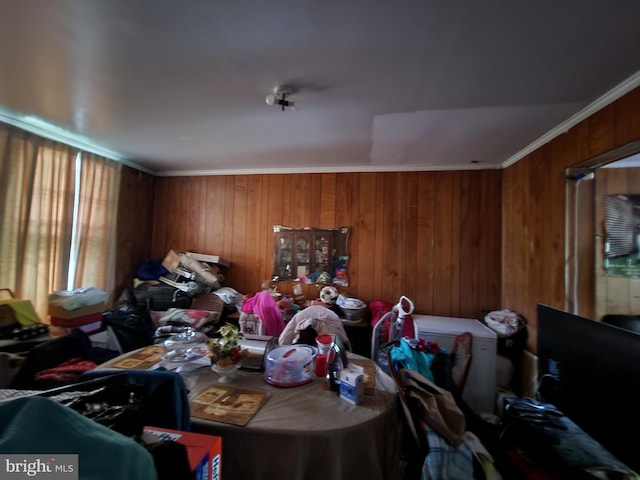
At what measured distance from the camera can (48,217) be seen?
228cm

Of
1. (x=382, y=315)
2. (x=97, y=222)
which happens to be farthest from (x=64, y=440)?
(x=97, y=222)

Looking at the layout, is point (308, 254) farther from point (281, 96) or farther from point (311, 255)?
point (281, 96)

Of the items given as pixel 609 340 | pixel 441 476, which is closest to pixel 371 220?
pixel 609 340

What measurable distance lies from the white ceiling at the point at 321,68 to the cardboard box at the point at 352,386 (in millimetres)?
1461

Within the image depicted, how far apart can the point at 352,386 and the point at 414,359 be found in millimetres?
704

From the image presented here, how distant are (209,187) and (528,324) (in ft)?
11.7

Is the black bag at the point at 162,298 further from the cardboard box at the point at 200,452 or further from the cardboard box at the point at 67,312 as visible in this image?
the cardboard box at the point at 200,452

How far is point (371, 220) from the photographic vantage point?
2896 millimetres

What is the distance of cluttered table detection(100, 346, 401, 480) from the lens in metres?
0.95

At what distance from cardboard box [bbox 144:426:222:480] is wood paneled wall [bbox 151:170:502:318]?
2218 mm

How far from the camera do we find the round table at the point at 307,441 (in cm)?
95

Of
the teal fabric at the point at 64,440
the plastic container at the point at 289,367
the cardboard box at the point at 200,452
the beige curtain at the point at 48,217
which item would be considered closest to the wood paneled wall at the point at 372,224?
the beige curtain at the point at 48,217

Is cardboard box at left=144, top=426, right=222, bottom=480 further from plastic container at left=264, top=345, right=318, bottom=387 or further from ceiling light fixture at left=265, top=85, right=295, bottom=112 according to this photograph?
ceiling light fixture at left=265, top=85, right=295, bottom=112

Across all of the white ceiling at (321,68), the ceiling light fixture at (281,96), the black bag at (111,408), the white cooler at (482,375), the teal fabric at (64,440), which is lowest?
the white cooler at (482,375)
